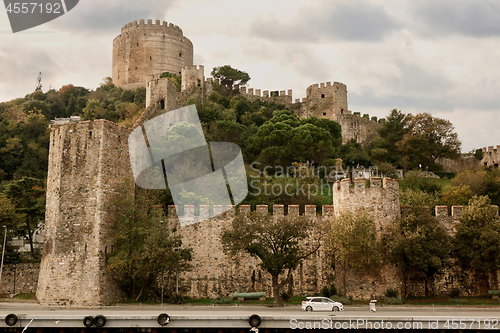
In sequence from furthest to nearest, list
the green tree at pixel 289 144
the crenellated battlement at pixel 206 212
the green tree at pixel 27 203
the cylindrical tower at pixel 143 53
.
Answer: the cylindrical tower at pixel 143 53 → the green tree at pixel 289 144 → the green tree at pixel 27 203 → the crenellated battlement at pixel 206 212

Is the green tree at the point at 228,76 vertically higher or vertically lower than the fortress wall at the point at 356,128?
higher

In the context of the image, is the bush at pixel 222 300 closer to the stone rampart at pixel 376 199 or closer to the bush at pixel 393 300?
the stone rampart at pixel 376 199

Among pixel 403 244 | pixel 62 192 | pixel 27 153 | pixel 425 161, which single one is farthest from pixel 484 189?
Result: pixel 27 153

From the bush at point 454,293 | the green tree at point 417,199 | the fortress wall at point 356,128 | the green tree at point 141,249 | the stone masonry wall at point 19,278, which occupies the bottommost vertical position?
the bush at point 454,293

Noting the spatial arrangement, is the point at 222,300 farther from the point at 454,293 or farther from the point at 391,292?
the point at 454,293

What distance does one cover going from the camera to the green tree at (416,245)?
24.1 meters

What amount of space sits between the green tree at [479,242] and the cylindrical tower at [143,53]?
166 feet

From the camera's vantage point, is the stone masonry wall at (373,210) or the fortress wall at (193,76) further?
the fortress wall at (193,76)

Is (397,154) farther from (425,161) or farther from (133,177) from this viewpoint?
(133,177)

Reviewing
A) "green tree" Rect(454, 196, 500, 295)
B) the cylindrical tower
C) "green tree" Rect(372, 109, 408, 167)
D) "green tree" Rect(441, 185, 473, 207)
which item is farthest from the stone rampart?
the cylindrical tower

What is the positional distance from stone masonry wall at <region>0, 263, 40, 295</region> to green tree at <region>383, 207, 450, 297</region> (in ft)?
70.6

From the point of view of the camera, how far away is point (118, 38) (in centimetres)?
6850

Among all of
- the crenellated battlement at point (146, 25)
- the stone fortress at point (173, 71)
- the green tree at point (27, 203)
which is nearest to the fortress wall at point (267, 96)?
the stone fortress at point (173, 71)

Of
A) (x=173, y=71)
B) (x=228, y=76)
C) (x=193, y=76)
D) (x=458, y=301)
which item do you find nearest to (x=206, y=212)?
(x=458, y=301)
